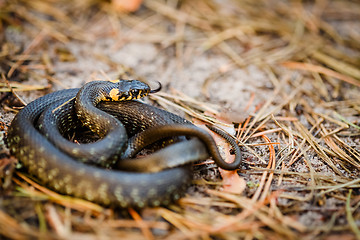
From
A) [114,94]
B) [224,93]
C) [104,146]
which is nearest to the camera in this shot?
[104,146]

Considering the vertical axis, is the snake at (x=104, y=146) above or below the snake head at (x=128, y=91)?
below

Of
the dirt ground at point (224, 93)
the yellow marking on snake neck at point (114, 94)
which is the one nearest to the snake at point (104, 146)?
the yellow marking on snake neck at point (114, 94)

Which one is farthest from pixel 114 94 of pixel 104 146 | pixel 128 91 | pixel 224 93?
pixel 224 93

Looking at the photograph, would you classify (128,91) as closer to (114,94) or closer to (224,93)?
(114,94)

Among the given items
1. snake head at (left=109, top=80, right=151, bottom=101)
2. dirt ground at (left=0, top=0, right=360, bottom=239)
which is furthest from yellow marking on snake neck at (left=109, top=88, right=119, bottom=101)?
dirt ground at (left=0, top=0, right=360, bottom=239)

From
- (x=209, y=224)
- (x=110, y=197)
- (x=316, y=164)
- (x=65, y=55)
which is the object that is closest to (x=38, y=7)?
(x=65, y=55)

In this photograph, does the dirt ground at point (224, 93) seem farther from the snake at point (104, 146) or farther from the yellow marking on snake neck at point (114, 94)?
the yellow marking on snake neck at point (114, 94)
